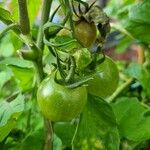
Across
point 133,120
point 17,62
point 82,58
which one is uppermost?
point 82,58

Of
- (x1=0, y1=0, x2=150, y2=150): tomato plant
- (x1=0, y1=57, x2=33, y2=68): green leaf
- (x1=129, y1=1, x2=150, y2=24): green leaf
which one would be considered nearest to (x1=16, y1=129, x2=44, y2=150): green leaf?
(x1=0, y1=0, x2=150, y2=150): tomato plant

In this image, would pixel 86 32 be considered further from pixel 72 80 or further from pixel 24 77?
pixel 24 77

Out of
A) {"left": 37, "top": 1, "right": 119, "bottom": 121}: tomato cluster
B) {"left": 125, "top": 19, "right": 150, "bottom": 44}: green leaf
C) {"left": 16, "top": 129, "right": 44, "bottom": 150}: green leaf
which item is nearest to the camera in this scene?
{"left": 37, "top": 1, "right": 119, "bottom": 121}: tomato cluster

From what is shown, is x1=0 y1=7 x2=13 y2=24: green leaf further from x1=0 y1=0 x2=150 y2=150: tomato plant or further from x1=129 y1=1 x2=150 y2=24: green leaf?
x1=129 y1=1 x2=150 y2=24: green leaf

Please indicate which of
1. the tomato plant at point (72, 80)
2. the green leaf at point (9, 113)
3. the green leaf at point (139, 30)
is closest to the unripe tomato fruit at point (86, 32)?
the tomato plant at point (72, 80)

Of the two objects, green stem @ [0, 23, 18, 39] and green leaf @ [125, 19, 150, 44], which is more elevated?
green stem @ [0, 23, 18, 39]

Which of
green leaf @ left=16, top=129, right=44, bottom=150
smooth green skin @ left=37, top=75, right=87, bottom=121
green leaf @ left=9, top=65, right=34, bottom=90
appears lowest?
green leaf @ left=9, top=65, right=34, bottom=90

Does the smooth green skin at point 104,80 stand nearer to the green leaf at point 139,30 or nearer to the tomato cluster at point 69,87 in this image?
the tomato cluster at point 69,87

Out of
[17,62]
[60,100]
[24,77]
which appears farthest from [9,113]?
[24,77]
